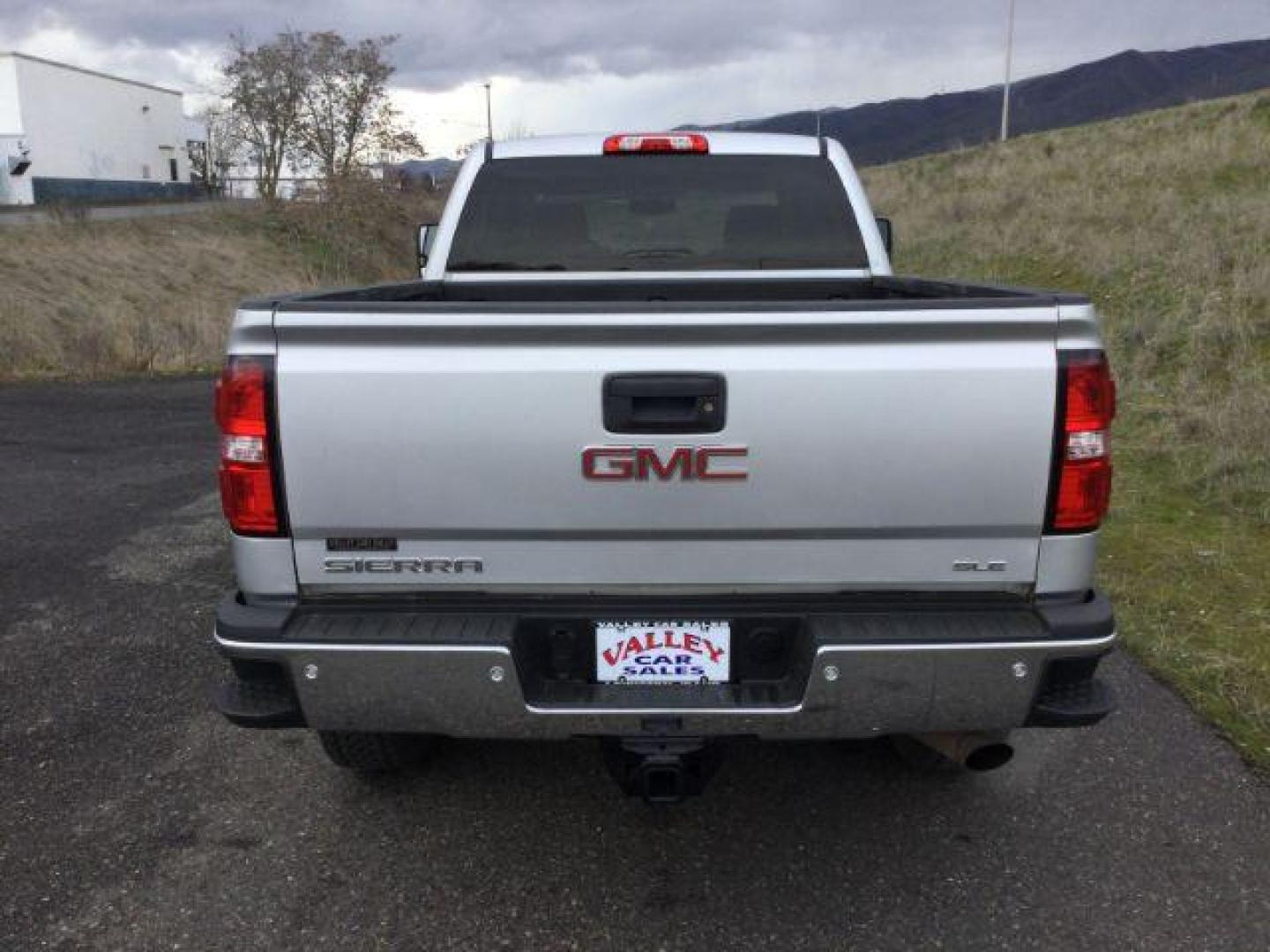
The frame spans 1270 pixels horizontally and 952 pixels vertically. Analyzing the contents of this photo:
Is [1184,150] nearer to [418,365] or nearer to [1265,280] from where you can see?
[1265,280]

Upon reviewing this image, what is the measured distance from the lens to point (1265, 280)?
966 centimetres

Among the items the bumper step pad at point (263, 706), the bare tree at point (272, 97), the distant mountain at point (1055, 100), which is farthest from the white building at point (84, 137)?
the distant mountain at point (1055, 100)

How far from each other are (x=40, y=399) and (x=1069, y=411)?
11.8 metres

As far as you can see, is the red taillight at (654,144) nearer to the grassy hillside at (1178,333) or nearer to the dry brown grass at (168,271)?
the grassy hillside at (1178,333)

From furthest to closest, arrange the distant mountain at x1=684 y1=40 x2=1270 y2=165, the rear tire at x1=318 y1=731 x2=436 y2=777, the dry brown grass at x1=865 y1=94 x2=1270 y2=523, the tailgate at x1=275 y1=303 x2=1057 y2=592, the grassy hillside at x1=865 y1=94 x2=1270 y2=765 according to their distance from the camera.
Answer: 1. the distant mountain at x1=684 y1=40 x2=1270 y2=165
2. the dry brown grass at x1=865 y1=94 x2=1270 y2=523
3. the grassy hillside at x1=865 y1=94 x2=1270 y2=765
4. the rear tire at x1=318 y1=731 x2=436 y2=777
5. the tailgate at x1=275 y1=303 x2=1057 y2=592

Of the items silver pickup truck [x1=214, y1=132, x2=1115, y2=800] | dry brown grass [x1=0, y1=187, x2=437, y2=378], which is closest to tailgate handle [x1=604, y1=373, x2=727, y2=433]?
silver pickup truck [x1=214, y1=132, x2=1115, y2=800]

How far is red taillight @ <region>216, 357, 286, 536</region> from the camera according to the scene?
89.9 inches

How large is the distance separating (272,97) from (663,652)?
152ft

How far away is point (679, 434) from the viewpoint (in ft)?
7.52

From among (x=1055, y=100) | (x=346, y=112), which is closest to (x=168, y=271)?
(x=346, y=112)

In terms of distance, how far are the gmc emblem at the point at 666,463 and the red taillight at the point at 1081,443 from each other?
28.1 inches

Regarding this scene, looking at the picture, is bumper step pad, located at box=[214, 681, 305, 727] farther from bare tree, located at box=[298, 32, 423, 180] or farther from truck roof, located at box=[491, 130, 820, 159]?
bare tree, located at box=[298, 32, 423, 180]

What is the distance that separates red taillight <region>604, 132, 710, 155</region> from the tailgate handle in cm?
234

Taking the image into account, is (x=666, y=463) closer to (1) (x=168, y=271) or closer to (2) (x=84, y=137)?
(1) (x=168, y=271)
